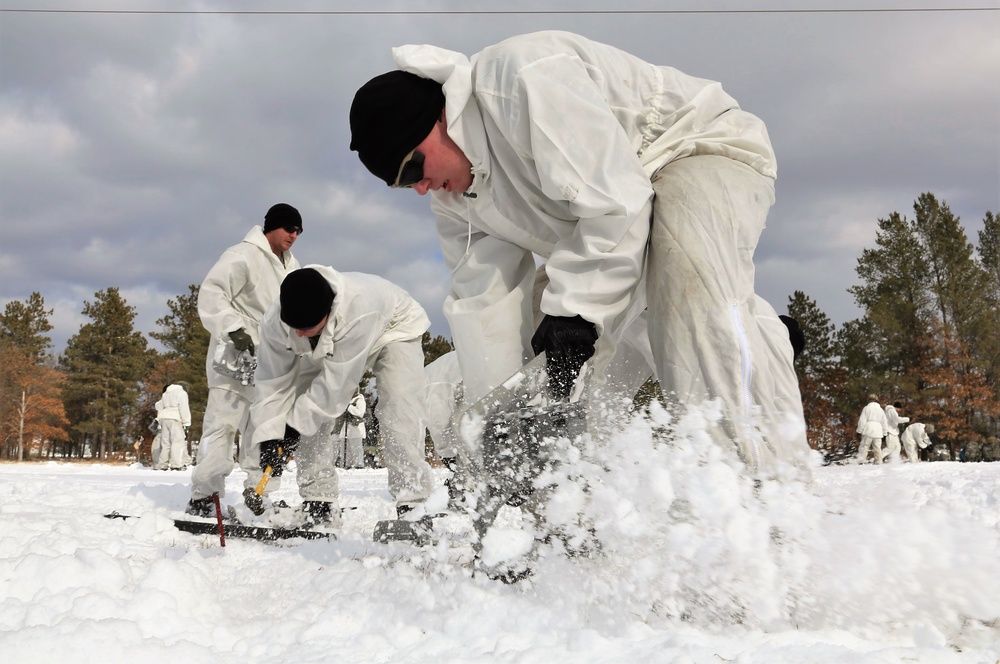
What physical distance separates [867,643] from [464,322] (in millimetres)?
1373

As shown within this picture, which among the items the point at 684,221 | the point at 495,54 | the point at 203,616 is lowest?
the point at 203,616

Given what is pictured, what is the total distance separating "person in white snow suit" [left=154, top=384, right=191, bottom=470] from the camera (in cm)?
1593

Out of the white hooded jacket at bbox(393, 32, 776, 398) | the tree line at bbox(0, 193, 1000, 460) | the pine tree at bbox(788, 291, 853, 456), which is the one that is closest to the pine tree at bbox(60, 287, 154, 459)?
the tree line at bbox(0, 193, 1000, 460)

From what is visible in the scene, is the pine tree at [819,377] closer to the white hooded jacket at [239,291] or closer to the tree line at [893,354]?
the tree line at [893,354]

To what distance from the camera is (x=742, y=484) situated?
165 cm

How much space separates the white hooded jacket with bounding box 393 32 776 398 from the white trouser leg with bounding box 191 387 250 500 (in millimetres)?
2981

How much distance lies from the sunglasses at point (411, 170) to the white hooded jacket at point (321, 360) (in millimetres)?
2010

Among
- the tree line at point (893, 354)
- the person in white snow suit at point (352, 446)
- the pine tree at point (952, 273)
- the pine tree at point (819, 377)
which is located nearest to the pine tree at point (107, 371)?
the tree line at point (893, 354)

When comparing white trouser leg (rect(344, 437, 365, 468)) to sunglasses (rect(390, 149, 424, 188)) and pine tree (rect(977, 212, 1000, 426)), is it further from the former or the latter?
pine tree (rect(977, 212, 1000, 426))

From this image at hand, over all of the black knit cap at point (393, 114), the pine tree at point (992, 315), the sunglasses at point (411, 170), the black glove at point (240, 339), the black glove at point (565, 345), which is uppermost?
the pine tree at point (992, 315)

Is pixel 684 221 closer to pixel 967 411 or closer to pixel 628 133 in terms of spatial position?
pixel 628 133

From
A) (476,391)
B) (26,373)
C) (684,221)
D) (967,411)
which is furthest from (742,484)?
(26,373)

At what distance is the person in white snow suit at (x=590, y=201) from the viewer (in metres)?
1.92

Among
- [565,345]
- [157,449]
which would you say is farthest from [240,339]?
[157,449]
